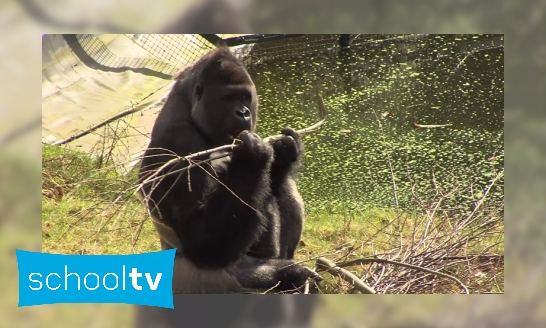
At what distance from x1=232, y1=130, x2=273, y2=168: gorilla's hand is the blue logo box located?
73 centimetres

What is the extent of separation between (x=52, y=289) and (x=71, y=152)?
1693mm

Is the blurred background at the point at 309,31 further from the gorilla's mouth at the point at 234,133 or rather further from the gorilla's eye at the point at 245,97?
the gorilla's mouth at the point at 234,133

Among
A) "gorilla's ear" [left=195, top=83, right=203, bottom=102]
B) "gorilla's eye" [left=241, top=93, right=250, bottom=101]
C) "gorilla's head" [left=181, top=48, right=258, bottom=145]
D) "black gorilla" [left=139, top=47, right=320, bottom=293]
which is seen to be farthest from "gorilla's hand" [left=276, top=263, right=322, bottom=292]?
"gorilla's ear" [left=195, top=83, right=203, bottom=102]

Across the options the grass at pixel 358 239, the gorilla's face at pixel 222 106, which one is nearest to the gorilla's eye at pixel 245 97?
the gorilla's face at pixel 222 106

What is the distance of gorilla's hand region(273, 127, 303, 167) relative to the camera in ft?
15.0

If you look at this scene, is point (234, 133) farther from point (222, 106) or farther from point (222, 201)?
point (222, 201)

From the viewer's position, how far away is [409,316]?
13.9ft

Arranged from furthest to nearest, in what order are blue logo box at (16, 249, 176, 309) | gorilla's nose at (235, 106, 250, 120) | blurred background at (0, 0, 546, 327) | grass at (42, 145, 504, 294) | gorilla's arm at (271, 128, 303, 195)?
gorilla's arm at (271, 128, 303, 195)
grass at (42, 145, 504, 294)
gorilla's nose at (235, 106, 250, 120)
blurred background at (0, 0, 546, 327)
blue logo box at (16, 249, 176, 309)

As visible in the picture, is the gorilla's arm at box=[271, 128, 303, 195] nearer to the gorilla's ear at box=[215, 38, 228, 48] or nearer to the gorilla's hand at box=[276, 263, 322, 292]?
the gorilla's hand at box=[276, 263, 322, 292]

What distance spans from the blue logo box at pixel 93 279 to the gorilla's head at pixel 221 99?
0.89 metres

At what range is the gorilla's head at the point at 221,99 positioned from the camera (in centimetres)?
436

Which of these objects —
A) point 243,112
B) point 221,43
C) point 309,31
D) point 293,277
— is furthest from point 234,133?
point 293,277

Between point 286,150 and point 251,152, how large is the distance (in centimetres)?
54

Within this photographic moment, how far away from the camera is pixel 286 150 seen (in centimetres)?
458
